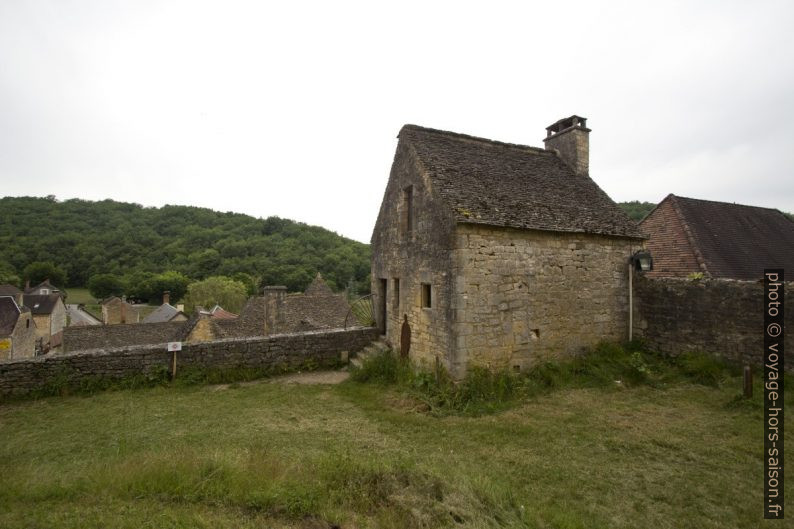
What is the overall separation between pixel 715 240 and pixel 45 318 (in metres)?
58.5

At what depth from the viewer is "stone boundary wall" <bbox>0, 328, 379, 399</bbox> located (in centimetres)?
892

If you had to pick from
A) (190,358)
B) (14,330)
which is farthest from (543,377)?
(14,330)

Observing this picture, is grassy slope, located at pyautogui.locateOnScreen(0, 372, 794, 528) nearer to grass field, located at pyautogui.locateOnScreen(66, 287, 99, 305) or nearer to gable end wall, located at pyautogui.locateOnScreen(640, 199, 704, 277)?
gable end wall, located at pyautogui.locateOnScreen(640, 199, 704, 277)

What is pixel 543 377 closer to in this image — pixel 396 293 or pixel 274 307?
pixel 396 293

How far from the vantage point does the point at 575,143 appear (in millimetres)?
12695

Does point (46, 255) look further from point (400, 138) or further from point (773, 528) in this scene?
point (773, 528)

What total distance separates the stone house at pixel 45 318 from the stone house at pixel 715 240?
54032 millimetres

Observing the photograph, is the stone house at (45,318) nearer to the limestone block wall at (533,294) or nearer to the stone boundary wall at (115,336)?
the stone boundary wall at (115,336)

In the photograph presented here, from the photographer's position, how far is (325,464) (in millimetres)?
4992

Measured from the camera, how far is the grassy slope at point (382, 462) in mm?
4027

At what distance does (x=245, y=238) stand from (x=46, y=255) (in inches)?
1327

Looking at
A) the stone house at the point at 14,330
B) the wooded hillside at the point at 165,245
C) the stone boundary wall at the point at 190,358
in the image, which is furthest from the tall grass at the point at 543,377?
the wooded hillside at the point at 165,245

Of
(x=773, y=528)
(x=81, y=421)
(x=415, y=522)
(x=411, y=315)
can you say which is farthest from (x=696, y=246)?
(x=81, y=421)

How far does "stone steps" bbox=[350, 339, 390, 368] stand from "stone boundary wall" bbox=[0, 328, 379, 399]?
0.80ft
